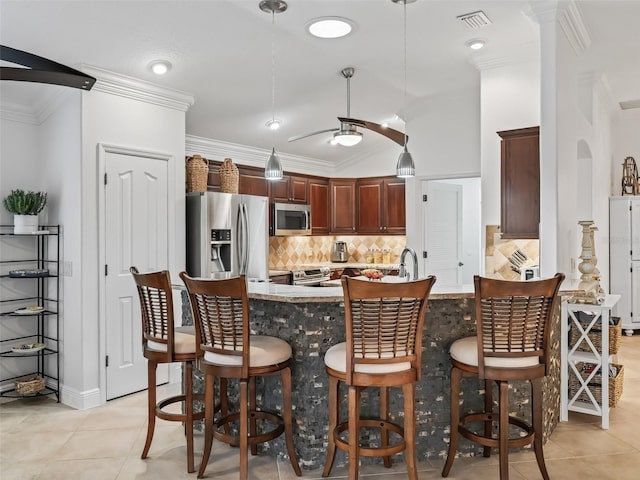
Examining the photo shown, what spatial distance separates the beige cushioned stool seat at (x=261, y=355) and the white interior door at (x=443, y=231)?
341 cm

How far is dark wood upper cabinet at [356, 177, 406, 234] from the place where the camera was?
6.98 metres

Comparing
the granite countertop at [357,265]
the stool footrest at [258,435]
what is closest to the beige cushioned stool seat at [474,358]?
the stool footrest at [258,435]

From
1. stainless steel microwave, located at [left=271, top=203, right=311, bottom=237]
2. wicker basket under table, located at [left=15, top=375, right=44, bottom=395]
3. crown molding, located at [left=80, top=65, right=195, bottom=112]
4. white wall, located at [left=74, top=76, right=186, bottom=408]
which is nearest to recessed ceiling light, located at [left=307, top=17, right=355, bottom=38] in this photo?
crown molding, located at [left=80, top=65, right=195, bottom=112]

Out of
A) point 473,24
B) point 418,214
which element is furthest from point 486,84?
point 418,214

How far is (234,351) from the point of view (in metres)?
2.51

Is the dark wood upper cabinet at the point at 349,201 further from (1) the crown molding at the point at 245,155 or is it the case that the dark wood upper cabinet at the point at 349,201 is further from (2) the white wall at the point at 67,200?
(2) the white wall at the point at 67,200

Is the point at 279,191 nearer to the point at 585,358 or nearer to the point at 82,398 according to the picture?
the point at 82,398

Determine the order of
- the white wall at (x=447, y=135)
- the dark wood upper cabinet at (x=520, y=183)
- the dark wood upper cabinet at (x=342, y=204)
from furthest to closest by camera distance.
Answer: the dark wood upper cabinet at (x=342, y=204) → the white wall at (x=447, y=135) → the dark wood upper cabinet at (x=520, y=183)

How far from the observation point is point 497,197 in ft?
14.5

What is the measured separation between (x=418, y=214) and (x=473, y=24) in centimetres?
241

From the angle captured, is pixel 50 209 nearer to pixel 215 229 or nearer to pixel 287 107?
pixel 215 229

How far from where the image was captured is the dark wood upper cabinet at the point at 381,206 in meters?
6.98

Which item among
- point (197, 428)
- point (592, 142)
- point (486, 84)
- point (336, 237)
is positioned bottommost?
point (197, 428)

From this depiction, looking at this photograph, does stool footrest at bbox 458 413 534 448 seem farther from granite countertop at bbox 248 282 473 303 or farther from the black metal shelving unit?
the black metal shelving unit
